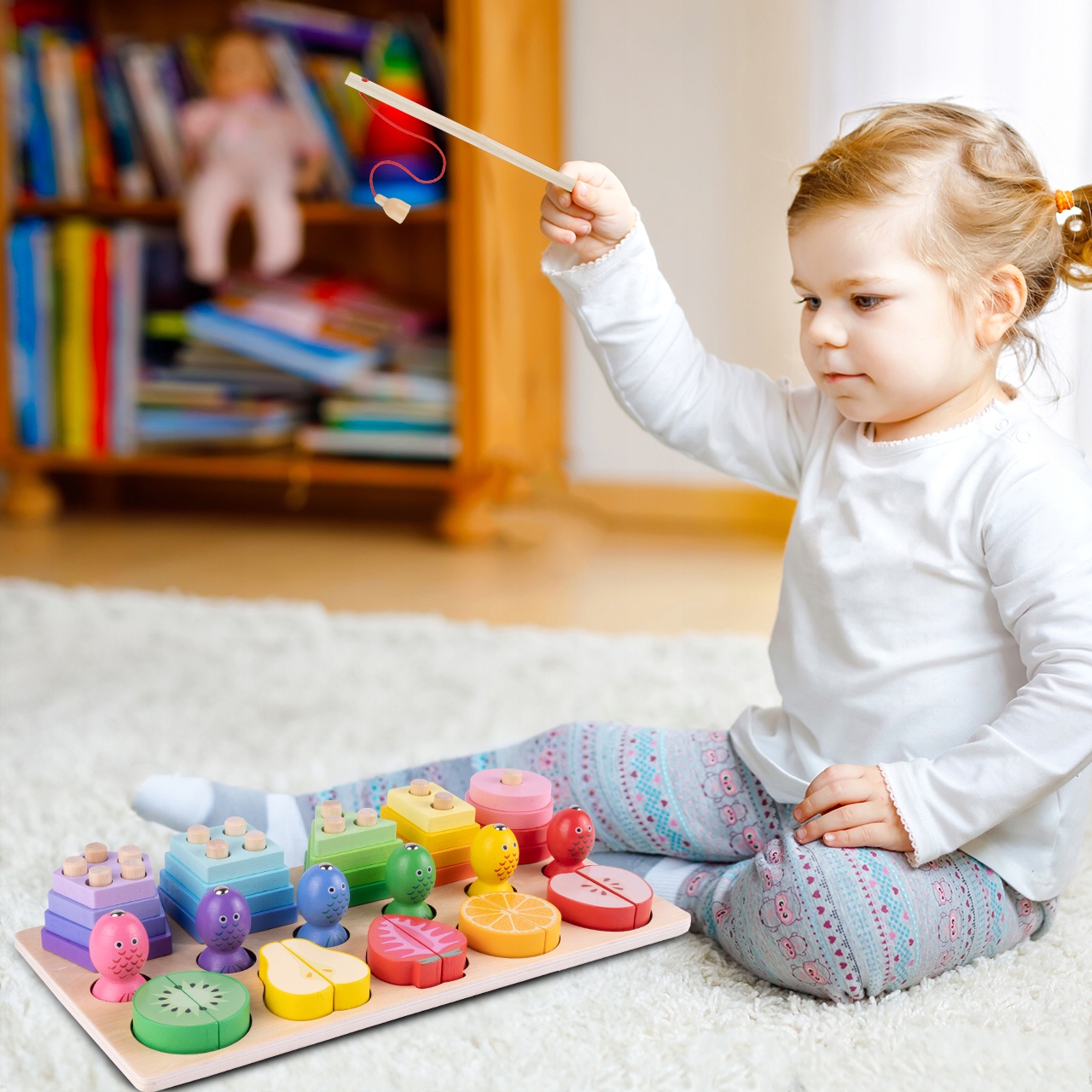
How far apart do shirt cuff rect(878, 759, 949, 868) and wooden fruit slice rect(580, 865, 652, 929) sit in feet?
0.51

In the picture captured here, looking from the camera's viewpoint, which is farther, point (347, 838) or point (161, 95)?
point (161, 95)

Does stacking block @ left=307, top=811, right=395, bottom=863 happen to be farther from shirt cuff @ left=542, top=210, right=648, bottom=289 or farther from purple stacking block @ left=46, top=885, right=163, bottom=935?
shirt cuff @ left=542, top=210, right=648, bottom=289

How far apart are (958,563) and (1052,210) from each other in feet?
0.72

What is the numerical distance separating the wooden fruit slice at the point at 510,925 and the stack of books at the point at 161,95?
55.7 inches

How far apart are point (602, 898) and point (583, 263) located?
40cm

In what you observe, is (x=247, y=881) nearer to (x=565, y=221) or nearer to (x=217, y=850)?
(x=217, y=850)

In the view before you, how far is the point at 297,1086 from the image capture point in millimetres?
633

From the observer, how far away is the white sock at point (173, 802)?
85 cm

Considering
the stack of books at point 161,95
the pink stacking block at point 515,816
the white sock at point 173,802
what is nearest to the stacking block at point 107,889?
the white sock at point 173,802

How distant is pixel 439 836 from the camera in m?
0.80

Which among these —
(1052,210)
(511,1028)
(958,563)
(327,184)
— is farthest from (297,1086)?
(327,184)

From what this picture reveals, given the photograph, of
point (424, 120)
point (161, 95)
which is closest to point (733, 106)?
point (161, 95)

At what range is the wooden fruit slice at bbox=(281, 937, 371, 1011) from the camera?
26.2 inches

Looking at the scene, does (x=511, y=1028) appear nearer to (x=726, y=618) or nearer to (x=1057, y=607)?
(x=1057, y=607)
